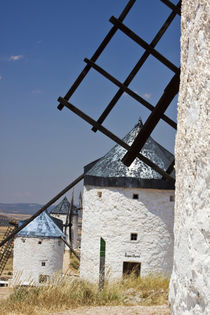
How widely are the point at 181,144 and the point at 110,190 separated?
956 centimetres

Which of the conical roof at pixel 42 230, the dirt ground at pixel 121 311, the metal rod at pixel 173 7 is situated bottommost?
the dirt ground at pixel 121 311

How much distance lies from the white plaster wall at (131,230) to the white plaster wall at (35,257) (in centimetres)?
413

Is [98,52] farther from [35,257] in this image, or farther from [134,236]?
[35,257]

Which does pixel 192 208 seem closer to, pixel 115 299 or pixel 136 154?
pixel 136 154

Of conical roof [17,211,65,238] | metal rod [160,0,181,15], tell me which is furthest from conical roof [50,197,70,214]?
metal rod [160,0,181,15]

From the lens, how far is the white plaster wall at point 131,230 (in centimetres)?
1155

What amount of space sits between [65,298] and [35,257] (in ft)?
30.2

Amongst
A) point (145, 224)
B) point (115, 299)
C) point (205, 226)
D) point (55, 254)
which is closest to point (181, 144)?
point (205, 226)

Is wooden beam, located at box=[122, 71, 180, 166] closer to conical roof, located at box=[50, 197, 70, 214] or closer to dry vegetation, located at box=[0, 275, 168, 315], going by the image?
dry vegetation, located at box=[0, 275, 168, 315]

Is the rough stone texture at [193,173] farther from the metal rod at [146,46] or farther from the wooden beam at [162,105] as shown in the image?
the metal rod at [146,46]

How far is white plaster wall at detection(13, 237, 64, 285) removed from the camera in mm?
15609

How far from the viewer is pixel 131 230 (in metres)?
11.6

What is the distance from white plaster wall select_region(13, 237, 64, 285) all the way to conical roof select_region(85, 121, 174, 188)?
4431mm

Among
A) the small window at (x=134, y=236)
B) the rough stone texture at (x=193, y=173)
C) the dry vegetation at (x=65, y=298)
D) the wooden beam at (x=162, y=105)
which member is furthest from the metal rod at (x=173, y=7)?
the small window at (x=134, y=236)
